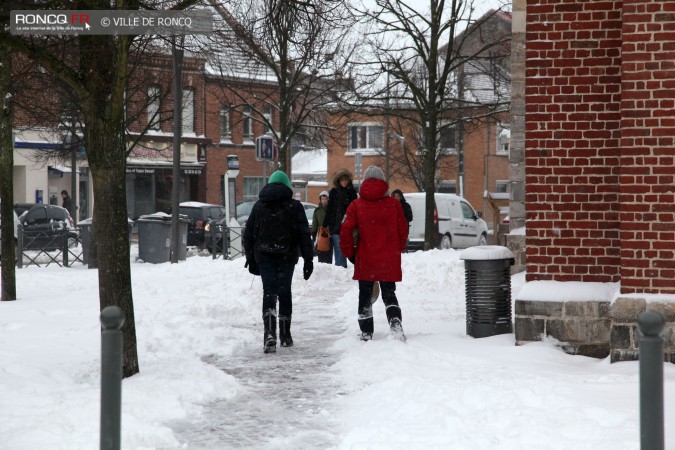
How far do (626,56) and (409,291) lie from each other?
25.5 ft

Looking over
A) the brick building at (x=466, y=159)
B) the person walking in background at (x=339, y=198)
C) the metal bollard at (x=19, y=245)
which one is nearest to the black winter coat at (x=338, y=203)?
the person walking in background at (x=339, y=198)

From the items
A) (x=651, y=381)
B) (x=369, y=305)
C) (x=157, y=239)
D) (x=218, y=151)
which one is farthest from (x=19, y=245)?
(x=218, y=151)

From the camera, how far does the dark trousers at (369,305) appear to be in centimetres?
1004

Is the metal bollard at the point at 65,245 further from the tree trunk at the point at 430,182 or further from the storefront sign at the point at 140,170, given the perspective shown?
the storefront sign at the point at 140,170

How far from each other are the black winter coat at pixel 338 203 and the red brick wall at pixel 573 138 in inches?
226

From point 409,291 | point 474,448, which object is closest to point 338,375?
point 474,448

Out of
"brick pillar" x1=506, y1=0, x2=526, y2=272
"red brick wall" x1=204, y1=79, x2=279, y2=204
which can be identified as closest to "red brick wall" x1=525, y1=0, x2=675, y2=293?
"brick pillar" x1=506, y1=0, x2=526, y2=272

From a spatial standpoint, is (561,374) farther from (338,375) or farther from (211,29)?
(211,29)

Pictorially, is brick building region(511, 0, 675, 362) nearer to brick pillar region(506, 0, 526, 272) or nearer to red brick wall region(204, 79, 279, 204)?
brick pillar region(506, 0, 526, 272)

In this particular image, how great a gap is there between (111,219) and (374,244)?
10.0 ft

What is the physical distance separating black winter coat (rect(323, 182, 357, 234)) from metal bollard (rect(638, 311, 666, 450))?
35.3 feet

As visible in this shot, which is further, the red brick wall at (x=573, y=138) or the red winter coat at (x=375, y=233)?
the red winter coat at (x=375, y=233)

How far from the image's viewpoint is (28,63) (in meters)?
14.9

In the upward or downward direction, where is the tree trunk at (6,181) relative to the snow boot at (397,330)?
upward
